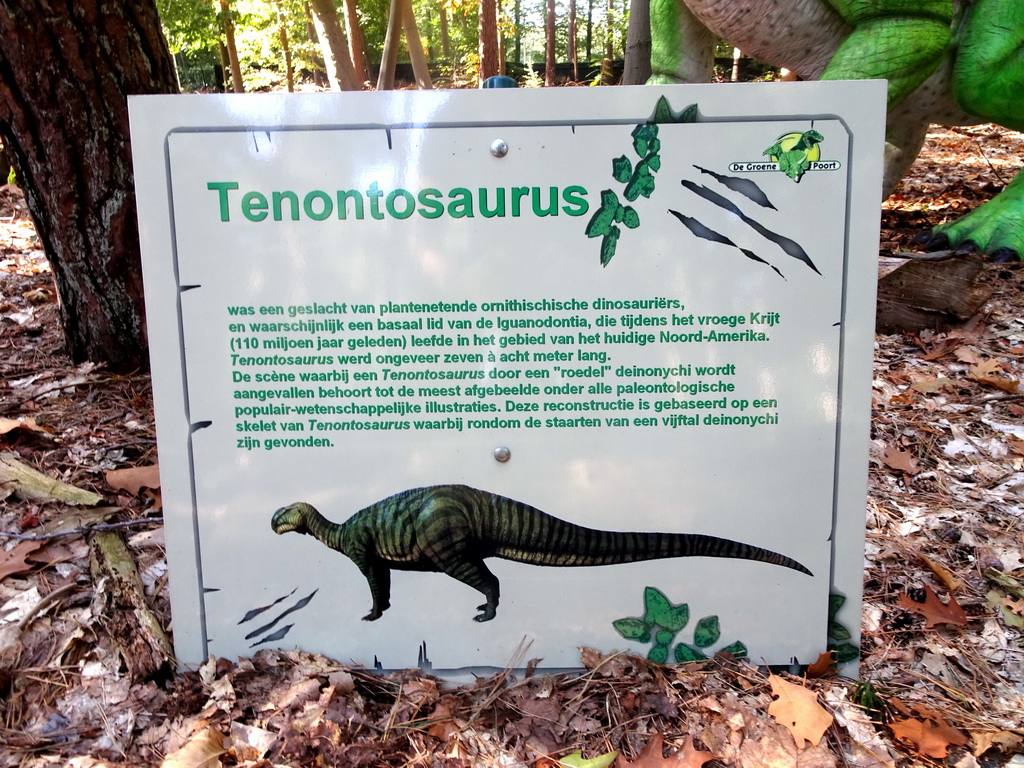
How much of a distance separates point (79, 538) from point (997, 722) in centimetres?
232

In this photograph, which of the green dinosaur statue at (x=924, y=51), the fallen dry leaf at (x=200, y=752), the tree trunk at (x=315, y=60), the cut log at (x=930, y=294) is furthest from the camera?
the tree trunk at (x=315, y=60)

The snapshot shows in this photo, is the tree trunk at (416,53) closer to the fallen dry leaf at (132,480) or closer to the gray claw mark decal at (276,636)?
the fallen dry leaf at (132,480)

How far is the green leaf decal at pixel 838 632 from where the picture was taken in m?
1.79

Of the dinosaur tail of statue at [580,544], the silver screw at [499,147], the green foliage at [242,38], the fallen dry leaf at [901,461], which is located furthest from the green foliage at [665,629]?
the green foliage at [242,38]

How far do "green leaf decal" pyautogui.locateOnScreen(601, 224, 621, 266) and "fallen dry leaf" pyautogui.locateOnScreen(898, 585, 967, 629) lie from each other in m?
1.26

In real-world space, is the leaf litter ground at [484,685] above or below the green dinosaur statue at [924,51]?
below

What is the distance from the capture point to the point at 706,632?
179 cm

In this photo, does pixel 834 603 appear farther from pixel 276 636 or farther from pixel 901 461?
pixel 276 636

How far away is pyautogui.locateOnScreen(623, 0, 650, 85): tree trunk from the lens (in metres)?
6.55

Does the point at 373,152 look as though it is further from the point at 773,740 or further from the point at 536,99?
the point at 773,740

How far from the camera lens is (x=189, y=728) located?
64.1 inches

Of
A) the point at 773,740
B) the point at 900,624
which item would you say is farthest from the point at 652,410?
the point at 900,624

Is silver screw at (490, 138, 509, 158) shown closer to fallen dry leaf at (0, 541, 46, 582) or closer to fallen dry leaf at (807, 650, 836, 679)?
fallen dry leaf at (807, 650, 836, 679)

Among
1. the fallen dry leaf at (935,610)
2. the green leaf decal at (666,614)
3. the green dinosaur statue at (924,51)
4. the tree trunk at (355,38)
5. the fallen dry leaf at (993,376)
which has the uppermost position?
the tree trunk at (355,38)
